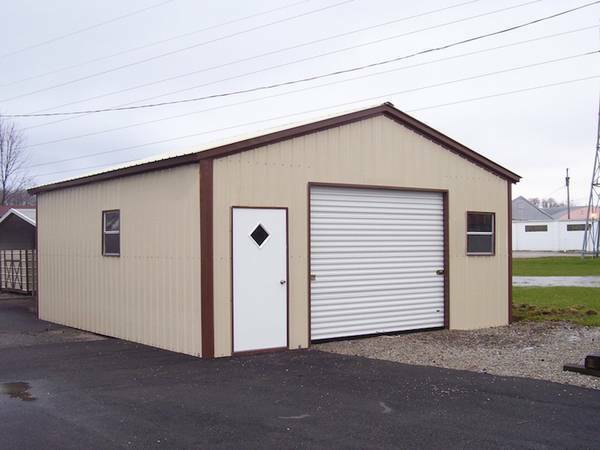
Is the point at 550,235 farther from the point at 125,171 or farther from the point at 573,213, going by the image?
the point at 125,171

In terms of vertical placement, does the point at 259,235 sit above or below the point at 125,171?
below

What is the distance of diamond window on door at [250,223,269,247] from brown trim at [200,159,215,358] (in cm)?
80

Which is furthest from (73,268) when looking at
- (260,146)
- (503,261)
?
(503,261)

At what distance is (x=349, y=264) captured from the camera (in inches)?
496

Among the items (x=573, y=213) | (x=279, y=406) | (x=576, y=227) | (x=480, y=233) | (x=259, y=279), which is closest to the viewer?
(x=279, y=406)

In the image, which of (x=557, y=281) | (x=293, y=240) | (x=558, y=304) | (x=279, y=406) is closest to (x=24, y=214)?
(x=293, y=240)

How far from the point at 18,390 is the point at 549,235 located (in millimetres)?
58352

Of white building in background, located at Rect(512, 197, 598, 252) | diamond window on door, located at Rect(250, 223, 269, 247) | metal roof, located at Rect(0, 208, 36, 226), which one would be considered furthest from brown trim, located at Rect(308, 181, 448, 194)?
white building in background, located at Rect(512, 197, 598, 252)

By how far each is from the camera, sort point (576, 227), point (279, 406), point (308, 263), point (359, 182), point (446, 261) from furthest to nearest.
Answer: point (576, 227)
point (446, 261)
point (359, 182)
point (308, 263)
point (279, 406)

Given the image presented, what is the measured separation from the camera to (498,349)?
1165cm

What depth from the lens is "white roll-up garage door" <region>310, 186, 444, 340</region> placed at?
12242mm

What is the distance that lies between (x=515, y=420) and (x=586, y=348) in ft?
16.3

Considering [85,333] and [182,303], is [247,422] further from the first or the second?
[85,333]

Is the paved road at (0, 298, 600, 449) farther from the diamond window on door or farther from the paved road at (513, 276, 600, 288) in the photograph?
the paved road at (513, 276, 600, 288)
